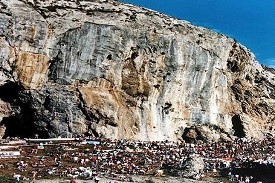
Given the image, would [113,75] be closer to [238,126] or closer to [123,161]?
[123,161]

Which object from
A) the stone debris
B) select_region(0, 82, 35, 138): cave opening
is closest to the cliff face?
select_region(0, 82, 35, 138): cave opening

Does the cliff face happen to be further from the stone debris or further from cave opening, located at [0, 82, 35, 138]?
the stone debris

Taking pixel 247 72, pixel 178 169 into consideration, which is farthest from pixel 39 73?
pixel 247 72

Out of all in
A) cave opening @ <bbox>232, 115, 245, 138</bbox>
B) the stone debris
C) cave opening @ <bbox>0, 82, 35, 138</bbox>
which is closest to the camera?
the stone debris

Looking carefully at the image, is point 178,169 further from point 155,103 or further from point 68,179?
point 155,103

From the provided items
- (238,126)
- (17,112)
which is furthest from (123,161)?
(238,126)
